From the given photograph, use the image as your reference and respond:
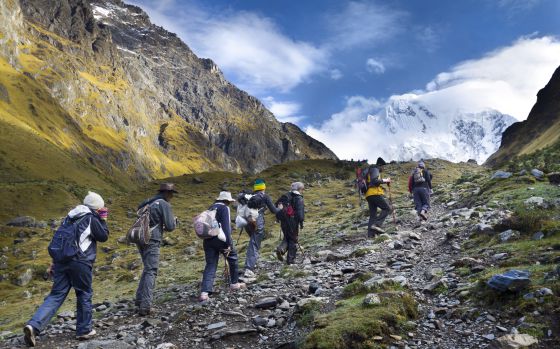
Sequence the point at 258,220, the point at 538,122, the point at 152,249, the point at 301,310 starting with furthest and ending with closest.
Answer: the point at 538,122, the point at 258,220, the point at 152,249, the point at 301,310

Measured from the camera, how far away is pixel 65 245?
1024 centimetres

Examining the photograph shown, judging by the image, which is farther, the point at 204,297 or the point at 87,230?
the point at 204,297

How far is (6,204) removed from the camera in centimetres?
7338

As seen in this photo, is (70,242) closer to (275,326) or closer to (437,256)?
(275,326)

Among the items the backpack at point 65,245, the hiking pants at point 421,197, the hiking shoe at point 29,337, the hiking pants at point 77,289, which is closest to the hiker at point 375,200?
the hiking pants at point 421,197

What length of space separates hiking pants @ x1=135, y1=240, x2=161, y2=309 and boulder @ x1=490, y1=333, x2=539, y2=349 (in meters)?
8.52

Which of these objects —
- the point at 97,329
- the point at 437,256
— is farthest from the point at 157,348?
the point at 437,256

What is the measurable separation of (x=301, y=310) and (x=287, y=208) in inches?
293

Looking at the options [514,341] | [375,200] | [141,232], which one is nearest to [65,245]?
[141,232]

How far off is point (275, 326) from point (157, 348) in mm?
2473

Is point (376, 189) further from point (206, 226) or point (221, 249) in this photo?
point (206, 226)

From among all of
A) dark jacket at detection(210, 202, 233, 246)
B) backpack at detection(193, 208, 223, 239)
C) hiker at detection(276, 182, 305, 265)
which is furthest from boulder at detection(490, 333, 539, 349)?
hiker at detection(276, 182, 305, 265)

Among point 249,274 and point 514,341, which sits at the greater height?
point 249,274

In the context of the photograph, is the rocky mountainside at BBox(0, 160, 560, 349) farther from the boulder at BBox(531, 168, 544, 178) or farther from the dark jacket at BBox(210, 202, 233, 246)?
the dark jacket at BBox(210, 202, 233, 246)
